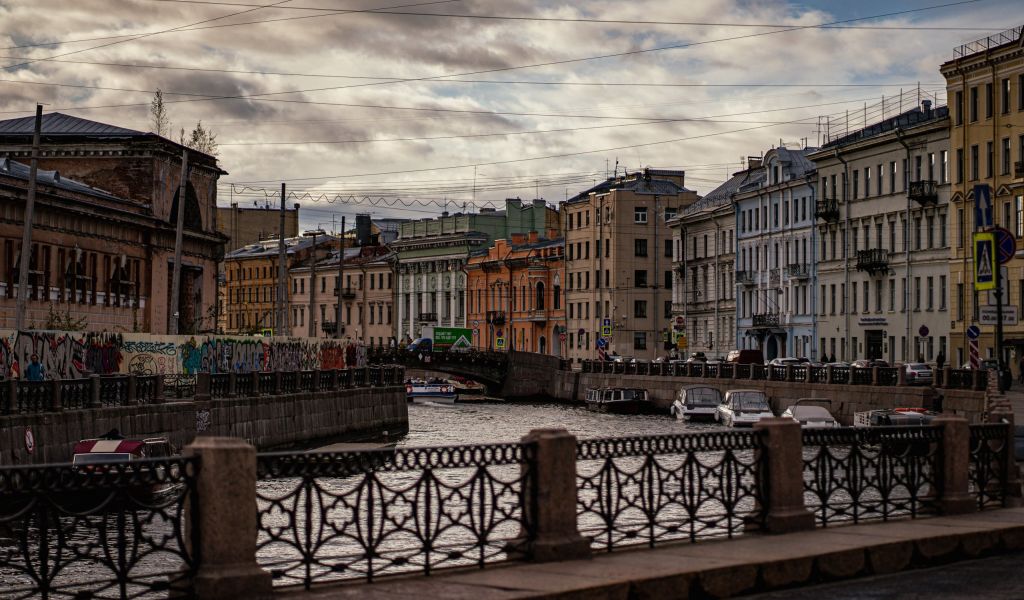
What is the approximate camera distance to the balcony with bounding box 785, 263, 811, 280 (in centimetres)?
8781

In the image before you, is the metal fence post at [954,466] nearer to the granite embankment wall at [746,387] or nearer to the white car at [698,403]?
the granite embankment wall at [746,387]

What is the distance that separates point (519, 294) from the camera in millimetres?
129000

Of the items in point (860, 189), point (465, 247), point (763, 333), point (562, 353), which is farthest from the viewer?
point (465, 247)

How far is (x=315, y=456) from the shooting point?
12852 mm

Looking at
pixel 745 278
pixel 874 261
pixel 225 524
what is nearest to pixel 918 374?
pixel 874 261

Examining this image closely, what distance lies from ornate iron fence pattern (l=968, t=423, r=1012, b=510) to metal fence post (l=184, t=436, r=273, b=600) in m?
9.54

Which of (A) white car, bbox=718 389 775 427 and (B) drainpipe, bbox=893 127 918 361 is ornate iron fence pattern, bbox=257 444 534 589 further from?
(B) drainpipe, bbox=893 127 918 361

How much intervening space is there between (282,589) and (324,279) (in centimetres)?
13677

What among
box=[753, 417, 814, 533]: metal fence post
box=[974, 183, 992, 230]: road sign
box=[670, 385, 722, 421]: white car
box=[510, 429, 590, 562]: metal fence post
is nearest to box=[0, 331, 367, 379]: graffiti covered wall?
box=[670, 385, 722, 421]: white car

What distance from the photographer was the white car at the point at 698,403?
218 feet

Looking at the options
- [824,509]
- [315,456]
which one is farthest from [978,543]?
[315,456]

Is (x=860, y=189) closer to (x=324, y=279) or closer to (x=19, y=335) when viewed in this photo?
(x=19, y=335)

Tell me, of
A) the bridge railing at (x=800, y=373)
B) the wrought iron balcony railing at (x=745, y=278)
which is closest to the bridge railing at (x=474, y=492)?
the bridge railing at (x=800, y=373)

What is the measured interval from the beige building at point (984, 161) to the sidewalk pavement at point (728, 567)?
49590 millimetres
